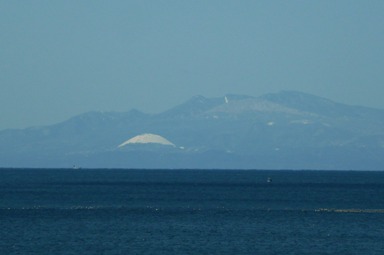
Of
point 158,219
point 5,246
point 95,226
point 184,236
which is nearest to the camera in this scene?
point 5,246

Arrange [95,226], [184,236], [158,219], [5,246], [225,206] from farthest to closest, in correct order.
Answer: [225,206]
[158,219]
[95,226]
[184,236]
[5,246]

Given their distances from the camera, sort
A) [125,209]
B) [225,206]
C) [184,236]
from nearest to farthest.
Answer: [184,236] → [125,209] → [225,206]

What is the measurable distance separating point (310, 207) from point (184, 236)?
44.1m

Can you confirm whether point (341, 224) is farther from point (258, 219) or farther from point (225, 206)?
point (225, 206)

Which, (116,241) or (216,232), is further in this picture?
(216,232)

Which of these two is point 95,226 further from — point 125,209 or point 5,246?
point 125,209

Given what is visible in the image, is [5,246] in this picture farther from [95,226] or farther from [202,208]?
[202,208]

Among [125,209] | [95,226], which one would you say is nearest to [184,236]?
[95,226]

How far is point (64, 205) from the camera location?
117 metres

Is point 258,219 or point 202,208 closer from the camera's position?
point 258,219

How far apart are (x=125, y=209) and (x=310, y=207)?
23.0 meters

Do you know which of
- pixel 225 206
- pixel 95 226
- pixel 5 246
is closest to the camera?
pixel 5 246

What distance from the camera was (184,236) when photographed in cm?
7512

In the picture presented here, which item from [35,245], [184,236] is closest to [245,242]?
[184,236]
